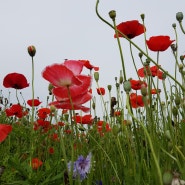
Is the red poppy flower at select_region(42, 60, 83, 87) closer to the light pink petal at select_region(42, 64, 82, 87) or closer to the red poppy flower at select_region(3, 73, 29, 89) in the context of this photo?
the light pink petal at select_region(42, 64, 82, 87)

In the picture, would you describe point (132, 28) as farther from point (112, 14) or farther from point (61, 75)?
point (61, 75)

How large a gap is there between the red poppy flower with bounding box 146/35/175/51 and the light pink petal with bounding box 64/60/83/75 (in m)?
1.00

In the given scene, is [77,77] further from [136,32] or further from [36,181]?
[136,32]

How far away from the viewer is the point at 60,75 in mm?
1116

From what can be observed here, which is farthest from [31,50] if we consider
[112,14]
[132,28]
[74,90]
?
[74,90]

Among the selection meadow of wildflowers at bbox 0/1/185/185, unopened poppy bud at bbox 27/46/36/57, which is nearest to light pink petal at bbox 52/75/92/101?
meadow of wildflowers at bbox 0/1/185/185

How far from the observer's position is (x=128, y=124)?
70.3 inches

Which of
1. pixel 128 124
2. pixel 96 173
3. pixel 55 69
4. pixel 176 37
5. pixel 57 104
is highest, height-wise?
pixel 176 37

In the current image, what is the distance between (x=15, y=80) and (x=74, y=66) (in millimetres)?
1412

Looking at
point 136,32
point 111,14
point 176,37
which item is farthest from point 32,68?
point 176,37

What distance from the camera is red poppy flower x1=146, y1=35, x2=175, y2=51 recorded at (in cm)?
207

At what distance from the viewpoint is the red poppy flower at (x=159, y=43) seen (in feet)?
6.78

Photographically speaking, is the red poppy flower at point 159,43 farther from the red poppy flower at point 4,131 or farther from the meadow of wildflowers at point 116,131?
the red poppy flower at point 4,131

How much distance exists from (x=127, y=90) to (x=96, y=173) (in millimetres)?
1265
